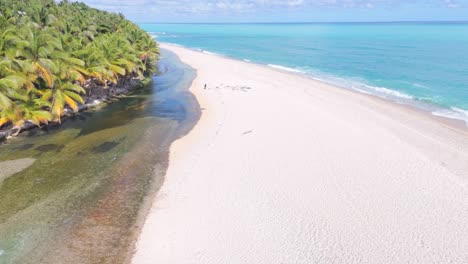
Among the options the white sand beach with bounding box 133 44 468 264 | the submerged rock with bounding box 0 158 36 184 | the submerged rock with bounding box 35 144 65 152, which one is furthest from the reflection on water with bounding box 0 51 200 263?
the white sand beach with bounding box 133 44 468 264

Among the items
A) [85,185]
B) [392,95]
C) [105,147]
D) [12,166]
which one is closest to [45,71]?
[105,147]

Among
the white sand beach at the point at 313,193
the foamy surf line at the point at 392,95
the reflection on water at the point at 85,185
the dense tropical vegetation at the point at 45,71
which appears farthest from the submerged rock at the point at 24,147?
the foamy surf line at the point at 392,95

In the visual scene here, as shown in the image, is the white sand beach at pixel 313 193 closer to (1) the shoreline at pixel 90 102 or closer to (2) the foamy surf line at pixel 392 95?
(2) the foamy surf line at pixel 392 95

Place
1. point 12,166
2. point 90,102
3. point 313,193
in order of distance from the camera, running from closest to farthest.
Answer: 1. point 313,193
2. point 12,166
3. point 90,102

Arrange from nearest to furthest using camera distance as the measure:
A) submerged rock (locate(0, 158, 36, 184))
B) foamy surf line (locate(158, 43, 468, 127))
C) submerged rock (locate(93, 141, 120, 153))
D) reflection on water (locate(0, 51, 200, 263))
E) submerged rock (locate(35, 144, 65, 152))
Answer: reflection on water (locate(0, 51, 200, 263))
submerged rock (locate(0, 158, 36, 184))
submerged rock (locate(35, 144, 65, 152))
submerged rock (locate(93, 141, 120, 153))
foamy surf line (locate(158, 43, 468, 127))

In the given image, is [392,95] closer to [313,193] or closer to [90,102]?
[313,193]

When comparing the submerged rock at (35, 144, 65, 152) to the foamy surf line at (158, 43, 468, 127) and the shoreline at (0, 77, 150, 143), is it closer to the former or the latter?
the shoreline at (0, 77, 150, 143)

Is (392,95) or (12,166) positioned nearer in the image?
(12,166)
